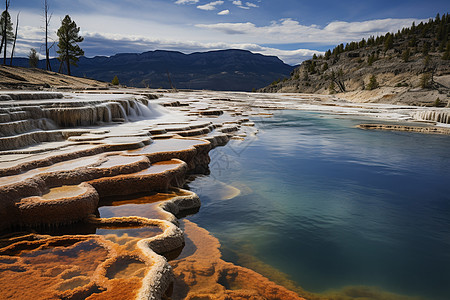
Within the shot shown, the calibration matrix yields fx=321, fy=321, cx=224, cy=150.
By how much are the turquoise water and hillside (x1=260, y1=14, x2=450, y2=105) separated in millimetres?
28369

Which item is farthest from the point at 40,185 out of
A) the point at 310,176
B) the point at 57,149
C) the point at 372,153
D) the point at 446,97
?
the point at 446,97

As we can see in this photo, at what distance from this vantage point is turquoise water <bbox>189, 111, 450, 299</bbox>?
4852mm

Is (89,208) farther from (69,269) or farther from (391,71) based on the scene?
(391,71)

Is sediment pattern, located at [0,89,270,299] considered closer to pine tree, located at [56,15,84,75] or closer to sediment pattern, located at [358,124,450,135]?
sediment pattern, located at [358,124,450,135]

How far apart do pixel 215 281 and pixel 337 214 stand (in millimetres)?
3781

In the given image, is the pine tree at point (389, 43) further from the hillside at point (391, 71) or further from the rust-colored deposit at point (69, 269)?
the rust-colored deposit at point (69, 269)

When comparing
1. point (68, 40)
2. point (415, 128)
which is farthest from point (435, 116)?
point (68, 40)

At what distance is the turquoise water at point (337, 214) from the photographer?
4.85m

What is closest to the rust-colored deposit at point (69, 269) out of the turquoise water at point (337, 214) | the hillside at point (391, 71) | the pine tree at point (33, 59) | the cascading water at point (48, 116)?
the turquoise water at point (337, 214)

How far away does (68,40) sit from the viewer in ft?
141

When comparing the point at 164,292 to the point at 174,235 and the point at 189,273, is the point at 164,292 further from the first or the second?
the point at 174,235

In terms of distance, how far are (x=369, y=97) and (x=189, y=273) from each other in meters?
43.3

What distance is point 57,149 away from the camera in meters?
7.80

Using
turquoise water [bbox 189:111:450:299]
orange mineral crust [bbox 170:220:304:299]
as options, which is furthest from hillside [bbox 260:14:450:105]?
orange mineral crust [bbox 170:220:304:299]
